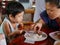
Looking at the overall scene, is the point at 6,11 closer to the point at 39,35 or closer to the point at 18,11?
the point at 18,11

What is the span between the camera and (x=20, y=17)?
1022 mm

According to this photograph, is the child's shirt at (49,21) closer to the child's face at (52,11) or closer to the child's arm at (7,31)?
the child's face at (52,11)

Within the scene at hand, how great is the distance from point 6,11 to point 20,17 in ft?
0.33

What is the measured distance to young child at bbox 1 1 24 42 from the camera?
1001mm

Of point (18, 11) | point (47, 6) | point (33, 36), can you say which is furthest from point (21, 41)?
point (47, 6)

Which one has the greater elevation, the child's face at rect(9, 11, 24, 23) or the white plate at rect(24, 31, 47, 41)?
the child's face at rect(9, 11, 24, 23)

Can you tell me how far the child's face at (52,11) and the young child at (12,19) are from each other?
0.19 metres

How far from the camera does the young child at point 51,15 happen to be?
1043 millimetres

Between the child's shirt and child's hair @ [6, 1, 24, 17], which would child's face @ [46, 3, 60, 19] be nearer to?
the child's shirt

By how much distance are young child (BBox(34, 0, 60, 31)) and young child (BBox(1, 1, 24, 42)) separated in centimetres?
14

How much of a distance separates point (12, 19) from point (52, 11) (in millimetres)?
282

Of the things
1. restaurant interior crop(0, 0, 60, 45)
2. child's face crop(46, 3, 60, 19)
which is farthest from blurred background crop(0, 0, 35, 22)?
child's face crop(46, 3, 60, 19)

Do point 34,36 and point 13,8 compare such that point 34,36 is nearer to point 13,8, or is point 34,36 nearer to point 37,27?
point 37,27

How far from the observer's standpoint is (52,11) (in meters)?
1.06
